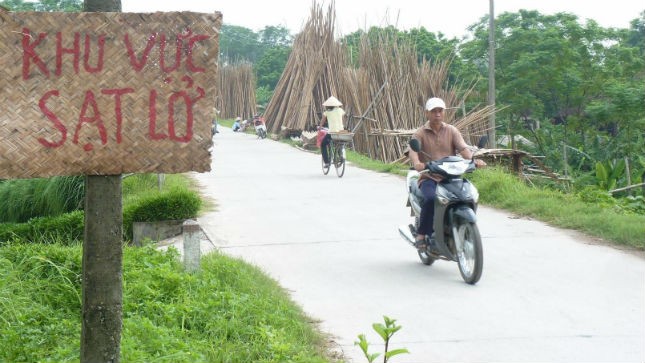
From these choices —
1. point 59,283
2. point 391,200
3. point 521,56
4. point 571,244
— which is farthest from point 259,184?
point 521,56

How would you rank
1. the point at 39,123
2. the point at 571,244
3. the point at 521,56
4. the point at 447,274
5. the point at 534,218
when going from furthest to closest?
1. the point at 521,56
2. the point at 534,218
3. the point at 571,244
4. the point at 447,274
5. the point at 39,123

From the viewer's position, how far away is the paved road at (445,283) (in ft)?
16.6

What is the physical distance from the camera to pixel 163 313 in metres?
5.06

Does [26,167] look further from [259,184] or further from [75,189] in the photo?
[259,184]

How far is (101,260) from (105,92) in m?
0.61

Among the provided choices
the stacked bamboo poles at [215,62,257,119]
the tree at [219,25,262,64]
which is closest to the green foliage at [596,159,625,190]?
the stacked bamboo poles at [215,62,257,119]

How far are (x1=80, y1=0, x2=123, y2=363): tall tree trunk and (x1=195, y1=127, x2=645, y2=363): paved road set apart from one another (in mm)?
1870

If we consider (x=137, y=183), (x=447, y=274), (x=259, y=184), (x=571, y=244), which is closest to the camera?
(x=447, y=274)

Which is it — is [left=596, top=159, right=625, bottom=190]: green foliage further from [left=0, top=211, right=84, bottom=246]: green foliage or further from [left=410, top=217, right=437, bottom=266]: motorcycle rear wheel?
Answer: [left=0, top=211, right=84, bottom=246]: green foliage

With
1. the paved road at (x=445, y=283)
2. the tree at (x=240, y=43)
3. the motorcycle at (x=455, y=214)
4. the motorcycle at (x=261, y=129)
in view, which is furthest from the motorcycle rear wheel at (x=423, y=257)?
the tree at (x=240, y=43)

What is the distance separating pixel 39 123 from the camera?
3061 mm

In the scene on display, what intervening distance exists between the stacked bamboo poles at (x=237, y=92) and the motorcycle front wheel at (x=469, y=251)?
38.5 meters

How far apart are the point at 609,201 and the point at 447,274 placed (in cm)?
522

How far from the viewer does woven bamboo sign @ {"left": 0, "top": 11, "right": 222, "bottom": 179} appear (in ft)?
9.96
